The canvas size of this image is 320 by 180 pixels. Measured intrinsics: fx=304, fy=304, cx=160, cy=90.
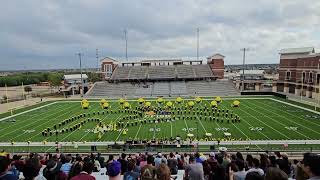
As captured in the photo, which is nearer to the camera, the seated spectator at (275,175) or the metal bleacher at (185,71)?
the seated spectator at (275,175)

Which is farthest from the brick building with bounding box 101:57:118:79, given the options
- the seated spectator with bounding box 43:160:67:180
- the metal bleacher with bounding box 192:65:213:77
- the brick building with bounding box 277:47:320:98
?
the seated spectator with bounding box 43:160:67:180

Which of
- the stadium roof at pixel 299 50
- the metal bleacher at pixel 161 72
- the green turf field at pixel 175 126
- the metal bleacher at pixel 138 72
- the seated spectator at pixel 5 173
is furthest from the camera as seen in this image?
the metal bleacher at pixel 138 72

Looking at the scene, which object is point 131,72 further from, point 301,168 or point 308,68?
point 301,168

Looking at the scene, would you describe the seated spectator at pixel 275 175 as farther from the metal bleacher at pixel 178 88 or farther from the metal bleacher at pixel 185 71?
the metal bleacher at pixel 185 71

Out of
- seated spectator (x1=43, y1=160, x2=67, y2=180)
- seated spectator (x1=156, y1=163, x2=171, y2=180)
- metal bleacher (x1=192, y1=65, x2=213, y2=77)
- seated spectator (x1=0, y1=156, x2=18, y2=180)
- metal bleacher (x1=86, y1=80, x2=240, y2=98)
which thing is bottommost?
metal bleacher (x1=86, y1=80, x2=240, y2=98)

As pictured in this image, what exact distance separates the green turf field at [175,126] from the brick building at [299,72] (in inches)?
646

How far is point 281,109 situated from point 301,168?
41.6 meters

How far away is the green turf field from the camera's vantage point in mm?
28203

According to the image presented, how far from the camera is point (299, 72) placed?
64.1m

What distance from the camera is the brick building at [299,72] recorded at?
186 ft

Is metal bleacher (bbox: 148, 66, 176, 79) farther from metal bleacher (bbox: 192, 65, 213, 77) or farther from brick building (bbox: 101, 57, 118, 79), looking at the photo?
brick building (bbox: 101, 57, 118, 79)

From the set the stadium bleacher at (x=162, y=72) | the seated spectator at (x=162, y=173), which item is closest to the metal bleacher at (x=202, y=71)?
the stadium bleacher at (x=162, y=72)

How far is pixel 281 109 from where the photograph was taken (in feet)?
142

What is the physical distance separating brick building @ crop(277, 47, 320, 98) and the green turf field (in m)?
16.4
